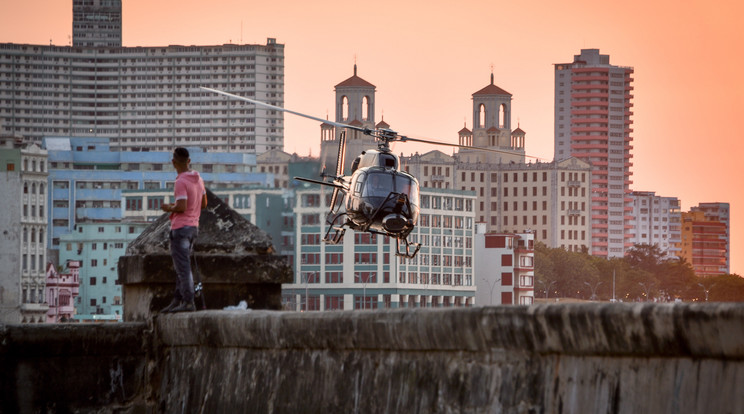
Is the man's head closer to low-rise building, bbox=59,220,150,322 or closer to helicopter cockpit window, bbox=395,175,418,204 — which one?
helicopter cockpit window, bbox=395,175,418,204

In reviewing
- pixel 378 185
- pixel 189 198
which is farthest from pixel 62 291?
pixel 189 198

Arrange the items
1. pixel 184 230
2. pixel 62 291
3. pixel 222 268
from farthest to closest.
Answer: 1. pixel 62 291
2. pixel 222 268
3. pixel 184 230

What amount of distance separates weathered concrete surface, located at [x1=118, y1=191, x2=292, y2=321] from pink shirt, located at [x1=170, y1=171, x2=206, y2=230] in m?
0.23

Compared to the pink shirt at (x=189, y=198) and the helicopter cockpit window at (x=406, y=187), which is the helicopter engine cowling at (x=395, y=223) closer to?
the helicopter cockpit window at (x=406, y=187)

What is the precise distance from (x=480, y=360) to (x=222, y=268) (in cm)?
372

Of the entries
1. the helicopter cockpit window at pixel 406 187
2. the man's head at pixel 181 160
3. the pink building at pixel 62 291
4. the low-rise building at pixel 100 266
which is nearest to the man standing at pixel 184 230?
the man's head at pixel 181 160

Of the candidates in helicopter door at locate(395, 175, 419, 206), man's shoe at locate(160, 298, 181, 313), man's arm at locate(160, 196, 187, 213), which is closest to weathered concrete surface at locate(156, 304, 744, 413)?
man's shoe at locate(160, 298, 181, 313)

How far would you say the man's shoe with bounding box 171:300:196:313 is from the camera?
860 centimetres

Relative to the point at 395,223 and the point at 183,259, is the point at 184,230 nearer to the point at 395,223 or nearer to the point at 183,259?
the point at 183,259

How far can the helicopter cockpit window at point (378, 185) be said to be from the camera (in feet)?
165

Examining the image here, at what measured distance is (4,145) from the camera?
17075 cm

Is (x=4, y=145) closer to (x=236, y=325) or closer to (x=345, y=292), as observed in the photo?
(x=345, y=292)

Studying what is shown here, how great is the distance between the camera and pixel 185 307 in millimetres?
Result: 8625

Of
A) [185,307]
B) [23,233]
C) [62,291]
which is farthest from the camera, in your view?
[23,233]
